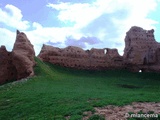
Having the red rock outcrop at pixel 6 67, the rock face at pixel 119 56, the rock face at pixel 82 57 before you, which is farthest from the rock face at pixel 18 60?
the rock face at pixel 119 56

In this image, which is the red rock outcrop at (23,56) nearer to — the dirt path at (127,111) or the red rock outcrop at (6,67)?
the red rock outcrop at (6,67)

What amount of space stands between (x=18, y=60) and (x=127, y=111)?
25.1 metres

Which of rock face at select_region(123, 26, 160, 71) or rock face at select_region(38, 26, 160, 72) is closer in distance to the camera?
rock face at select_region(38, 26, 160, 72)

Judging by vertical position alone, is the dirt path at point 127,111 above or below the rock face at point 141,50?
below

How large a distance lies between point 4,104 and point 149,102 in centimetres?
1130

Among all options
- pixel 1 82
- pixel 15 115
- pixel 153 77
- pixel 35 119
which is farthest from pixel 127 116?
pixel 153 77

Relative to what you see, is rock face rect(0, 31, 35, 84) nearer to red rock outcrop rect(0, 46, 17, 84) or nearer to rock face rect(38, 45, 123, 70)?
red rock outcrop rect(0, 46, 17, 84)

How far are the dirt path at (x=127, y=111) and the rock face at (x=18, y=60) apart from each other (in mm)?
22046

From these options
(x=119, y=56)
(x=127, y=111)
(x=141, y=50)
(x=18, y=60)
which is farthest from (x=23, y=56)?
(x=127, y=111)

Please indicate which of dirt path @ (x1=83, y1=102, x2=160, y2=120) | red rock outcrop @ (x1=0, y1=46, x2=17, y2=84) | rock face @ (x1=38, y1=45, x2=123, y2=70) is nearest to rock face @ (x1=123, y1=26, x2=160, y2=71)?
rock face @ (x1=38, y1=45, x2=123, y2=70)

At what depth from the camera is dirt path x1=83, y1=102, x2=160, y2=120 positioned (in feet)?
43.8

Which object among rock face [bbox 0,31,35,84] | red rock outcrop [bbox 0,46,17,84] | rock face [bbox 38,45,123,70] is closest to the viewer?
rock face [bbox 0,31,35,84]

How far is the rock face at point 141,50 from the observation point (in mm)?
48531

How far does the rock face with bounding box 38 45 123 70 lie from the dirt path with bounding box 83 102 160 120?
29.6 metres
